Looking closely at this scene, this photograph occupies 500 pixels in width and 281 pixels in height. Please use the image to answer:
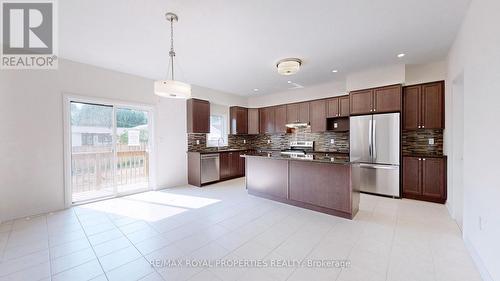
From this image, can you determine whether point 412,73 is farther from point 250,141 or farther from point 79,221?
point 79,221

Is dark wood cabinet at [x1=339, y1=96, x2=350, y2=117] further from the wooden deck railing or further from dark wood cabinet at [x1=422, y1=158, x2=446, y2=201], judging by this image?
the wooden deck railing

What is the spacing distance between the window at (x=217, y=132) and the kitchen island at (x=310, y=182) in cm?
239

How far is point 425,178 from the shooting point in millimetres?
3811

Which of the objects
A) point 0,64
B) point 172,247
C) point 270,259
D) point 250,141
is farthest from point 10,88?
point 250,141

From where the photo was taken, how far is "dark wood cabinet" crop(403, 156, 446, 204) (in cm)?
366

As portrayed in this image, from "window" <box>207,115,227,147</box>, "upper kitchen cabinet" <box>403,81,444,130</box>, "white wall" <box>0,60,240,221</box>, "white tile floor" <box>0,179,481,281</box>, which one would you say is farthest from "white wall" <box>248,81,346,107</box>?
"white wall" <box>0,60,240,221</box>

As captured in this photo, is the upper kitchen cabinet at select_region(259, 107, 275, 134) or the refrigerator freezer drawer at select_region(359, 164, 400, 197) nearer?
the refrigerator freezer drawer at select_region(359, 164, 400, 197)

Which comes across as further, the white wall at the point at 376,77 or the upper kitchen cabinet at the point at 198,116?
the upper kitchen cabinet at the point at 198,116

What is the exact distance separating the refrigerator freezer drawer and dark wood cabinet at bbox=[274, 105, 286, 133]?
8.72 feet

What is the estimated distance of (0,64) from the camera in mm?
3047

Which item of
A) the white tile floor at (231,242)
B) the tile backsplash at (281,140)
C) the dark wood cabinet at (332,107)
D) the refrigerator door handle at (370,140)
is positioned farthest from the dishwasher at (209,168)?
the refrigerator door handle at (370,140)

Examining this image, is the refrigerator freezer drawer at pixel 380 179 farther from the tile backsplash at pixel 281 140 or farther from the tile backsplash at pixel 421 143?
the tile backsplash at pixel 281 140

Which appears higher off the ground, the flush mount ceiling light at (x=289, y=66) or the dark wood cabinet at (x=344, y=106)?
the flush mount ceiling light at (x=289, y=66)

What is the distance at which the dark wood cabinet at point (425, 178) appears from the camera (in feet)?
12.0
